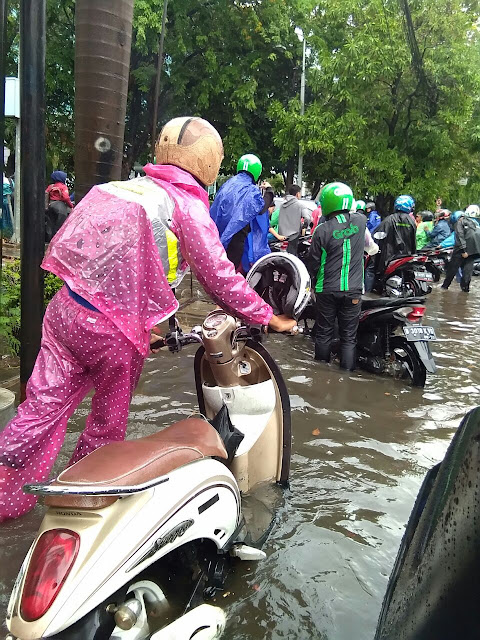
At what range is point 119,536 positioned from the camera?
57.2 inches

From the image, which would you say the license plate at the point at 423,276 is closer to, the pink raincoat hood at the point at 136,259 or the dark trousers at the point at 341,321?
the dark trousers at the point at 341,321

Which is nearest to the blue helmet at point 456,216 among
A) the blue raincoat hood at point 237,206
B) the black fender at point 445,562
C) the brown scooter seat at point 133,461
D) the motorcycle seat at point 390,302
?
the motorcycle seat at point 390,302

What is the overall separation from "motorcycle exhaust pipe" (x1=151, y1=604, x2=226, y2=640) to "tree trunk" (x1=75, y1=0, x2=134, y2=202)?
3.07 meters

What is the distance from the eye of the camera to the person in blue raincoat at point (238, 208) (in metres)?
5.83

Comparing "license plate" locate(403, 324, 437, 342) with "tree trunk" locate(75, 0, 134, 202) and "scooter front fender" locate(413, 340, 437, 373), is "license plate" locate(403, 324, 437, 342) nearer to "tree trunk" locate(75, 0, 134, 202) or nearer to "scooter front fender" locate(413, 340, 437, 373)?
"scooter front fender" locate(413, 340, 437, 373)

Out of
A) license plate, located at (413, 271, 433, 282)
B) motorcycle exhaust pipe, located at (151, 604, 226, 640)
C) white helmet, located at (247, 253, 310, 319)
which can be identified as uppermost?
white helmet, located at (247, 253, 310, 319)

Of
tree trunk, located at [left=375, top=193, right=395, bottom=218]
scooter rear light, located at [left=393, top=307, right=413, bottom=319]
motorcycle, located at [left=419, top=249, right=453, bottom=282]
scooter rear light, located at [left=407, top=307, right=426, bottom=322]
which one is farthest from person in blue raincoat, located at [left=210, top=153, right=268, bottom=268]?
tree trunk, located at [left=375, top=193, right=395, bottom=218]

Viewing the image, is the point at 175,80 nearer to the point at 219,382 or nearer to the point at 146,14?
the point at 146,14

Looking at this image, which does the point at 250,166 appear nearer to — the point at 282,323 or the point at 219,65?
the point at 282,323

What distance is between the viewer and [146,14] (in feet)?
46.8

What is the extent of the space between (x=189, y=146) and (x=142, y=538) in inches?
66.4

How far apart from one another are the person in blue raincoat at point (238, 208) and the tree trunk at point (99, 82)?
2.07 m

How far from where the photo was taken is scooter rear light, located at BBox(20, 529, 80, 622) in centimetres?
133

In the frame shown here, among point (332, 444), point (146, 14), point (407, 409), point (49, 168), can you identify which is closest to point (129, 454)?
point (332, 444)
